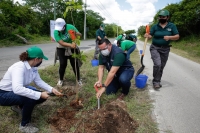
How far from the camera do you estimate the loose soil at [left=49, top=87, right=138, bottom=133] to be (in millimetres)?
2295

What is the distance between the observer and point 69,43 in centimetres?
377

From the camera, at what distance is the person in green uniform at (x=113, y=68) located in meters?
2.92

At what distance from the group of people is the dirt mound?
0.32 meters

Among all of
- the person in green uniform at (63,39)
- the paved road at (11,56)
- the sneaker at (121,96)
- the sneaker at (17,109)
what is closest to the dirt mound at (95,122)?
the sneaker at (17,109)

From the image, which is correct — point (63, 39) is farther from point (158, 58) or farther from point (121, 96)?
point (158, 58)

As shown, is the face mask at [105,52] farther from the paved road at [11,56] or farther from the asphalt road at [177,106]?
the paved road at [11,56]

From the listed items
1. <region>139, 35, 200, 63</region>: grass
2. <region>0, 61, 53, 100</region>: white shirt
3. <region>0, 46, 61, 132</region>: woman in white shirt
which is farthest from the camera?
<region>139, 35, 200, 63</region>: grass

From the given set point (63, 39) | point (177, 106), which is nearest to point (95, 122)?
point (177, 106)

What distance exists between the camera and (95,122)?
240 cm

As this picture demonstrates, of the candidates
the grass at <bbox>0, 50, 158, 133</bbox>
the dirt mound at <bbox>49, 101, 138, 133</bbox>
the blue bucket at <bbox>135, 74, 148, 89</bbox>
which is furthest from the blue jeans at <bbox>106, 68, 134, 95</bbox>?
the dirt mound at <bbox>49, 101, 138, 133</bbox>

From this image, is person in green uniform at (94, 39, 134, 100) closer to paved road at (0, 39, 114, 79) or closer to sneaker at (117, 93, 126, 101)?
sneaker at (117, 93, 126, 101)

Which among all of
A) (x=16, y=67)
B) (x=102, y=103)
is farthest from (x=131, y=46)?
(x=16, y=67)

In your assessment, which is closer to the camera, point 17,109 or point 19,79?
point 19,79

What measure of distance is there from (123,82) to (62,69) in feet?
5.35
